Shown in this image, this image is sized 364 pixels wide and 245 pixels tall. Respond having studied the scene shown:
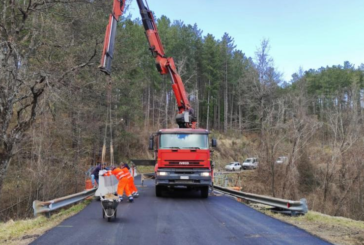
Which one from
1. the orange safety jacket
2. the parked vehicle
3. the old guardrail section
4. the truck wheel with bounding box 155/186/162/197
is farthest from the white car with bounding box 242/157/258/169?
the orange safety jacket

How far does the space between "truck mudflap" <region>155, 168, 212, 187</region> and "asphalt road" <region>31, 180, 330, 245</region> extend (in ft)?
6.98

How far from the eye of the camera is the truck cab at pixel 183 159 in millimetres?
13352

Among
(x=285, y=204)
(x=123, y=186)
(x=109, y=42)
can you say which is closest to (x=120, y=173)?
(x=123, y=186)

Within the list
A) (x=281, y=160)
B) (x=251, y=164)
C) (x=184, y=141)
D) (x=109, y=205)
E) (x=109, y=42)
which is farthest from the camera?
(x=251, y=164)

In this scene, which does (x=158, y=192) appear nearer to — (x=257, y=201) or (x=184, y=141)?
(x=184, y=141)

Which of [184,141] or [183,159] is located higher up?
[184,141]

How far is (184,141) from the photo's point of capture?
13875 mm

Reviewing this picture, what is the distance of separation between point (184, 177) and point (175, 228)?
5.30 m

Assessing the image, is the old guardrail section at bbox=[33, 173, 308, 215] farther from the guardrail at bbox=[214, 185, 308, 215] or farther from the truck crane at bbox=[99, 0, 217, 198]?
the truck crane at bbox=[99, 0, 217, 198]

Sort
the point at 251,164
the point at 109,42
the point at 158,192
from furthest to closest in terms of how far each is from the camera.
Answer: the point at 251,164
the point at 158,192
the point at 109,42

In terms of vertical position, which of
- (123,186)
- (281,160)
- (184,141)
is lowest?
(123,186)

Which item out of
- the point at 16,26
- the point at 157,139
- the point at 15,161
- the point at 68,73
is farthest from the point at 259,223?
the point at 15,161

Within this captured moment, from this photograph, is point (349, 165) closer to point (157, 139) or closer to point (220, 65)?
→ point (157, 139)

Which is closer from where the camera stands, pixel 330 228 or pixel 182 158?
pixel 330 228
